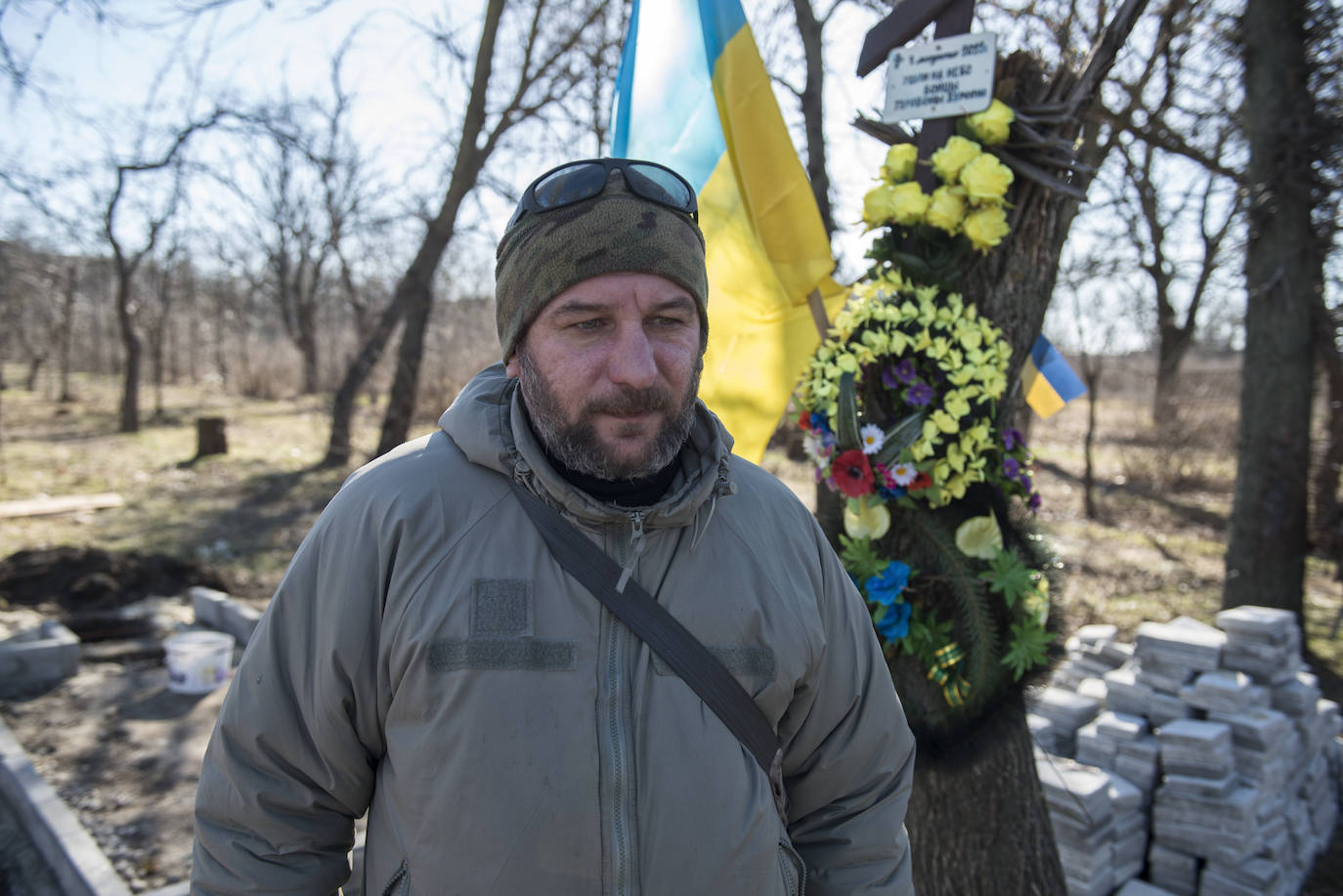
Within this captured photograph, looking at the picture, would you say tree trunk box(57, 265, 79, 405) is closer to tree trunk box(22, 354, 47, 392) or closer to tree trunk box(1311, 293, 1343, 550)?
tree trunk box(22, 354, 47, 392)

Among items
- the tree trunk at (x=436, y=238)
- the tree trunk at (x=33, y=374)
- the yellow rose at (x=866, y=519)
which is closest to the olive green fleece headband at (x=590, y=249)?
the yellow rose at (x=866, y=519)

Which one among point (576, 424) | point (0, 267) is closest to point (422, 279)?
point (576, 424)

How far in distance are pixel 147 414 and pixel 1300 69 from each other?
24.0 meters

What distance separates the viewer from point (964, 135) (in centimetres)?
304

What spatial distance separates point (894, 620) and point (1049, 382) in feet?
4.26

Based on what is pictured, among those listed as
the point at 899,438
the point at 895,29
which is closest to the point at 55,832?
the point at 899,438

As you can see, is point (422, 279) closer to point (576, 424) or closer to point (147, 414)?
point (576, 424)

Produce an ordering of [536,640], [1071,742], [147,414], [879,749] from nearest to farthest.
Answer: [536,640] → [879,749] → [1071,742] → [147,414]

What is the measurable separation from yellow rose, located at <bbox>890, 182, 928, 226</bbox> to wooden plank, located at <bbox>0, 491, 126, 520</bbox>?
10889 mm

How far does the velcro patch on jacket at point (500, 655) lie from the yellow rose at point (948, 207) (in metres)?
2.19

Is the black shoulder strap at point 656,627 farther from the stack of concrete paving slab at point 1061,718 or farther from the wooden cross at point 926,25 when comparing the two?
the stack of concrete paving slab at point 1061,718

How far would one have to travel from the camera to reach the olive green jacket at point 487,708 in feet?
4.53

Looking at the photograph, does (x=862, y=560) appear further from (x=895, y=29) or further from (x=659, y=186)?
(x=895, y=29)

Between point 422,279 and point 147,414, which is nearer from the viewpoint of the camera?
point 422,279
